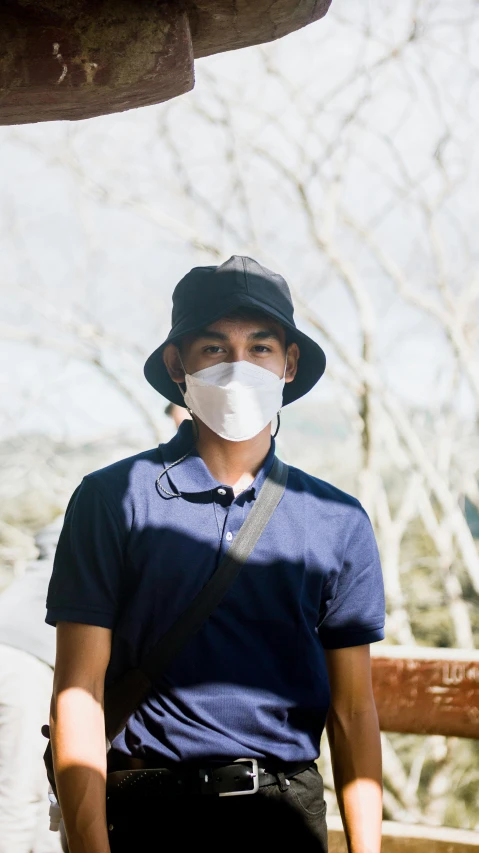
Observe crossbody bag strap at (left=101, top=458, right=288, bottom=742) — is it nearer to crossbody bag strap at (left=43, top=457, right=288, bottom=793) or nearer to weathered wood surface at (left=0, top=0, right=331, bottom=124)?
crossbody bag strap at (left=43, top=457, right=288, bottom=793)

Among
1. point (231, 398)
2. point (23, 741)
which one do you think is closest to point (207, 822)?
point (231, 398)

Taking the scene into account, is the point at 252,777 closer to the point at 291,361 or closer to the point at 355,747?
the point at 355,747

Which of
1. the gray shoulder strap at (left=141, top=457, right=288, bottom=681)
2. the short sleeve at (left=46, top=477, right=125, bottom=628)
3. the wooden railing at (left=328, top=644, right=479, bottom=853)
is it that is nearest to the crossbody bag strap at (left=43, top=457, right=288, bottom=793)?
the gray shoulder strap at (left=141, top=457, right=288, bottom=681)

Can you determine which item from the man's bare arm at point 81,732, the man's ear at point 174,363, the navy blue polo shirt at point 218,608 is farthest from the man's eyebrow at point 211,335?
the man's bare arm at point 81,732

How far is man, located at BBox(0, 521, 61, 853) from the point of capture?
270cm

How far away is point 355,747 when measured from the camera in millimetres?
1732

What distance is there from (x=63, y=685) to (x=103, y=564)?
228 mm

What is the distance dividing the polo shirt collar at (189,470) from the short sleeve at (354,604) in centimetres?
23

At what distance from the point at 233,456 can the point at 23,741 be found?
1.47 meters

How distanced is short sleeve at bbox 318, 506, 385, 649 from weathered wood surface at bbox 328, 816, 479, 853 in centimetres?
115

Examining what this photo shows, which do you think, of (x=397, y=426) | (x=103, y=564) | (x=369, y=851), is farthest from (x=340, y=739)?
(x=397, y=426)

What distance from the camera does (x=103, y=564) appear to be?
1533 millimetres

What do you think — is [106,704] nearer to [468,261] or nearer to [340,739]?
[340,739]

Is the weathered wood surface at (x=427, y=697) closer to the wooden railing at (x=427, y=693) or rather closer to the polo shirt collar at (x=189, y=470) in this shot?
the wooden railing at (x=427, y=693)
